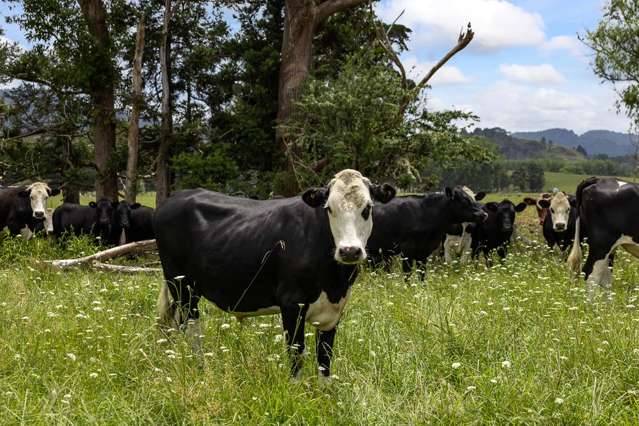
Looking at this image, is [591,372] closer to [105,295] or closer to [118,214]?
[105,295]

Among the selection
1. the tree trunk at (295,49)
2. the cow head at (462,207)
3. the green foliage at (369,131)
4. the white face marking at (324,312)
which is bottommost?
the white face marking at (324,312)

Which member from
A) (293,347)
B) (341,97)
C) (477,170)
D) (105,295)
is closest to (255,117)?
(341,97)

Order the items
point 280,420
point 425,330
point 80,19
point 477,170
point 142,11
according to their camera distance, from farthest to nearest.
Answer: point 477,170 → point 142,11 → point 80,19 → point 425,330 → point 280,420

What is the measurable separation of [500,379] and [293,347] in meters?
1.61

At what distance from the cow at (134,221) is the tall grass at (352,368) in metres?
7.69

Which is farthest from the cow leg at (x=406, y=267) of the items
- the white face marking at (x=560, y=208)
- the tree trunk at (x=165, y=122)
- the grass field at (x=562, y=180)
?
the grass field at (x=562, y=180)

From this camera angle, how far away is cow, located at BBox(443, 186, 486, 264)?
14320 mm

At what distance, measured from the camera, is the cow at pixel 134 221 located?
49.8 feet

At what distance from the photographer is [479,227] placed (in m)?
14.5

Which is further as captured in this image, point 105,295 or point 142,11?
point 142,11

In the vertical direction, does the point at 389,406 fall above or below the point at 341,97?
below

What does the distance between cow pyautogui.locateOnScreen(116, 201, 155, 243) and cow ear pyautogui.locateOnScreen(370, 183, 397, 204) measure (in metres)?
11.2

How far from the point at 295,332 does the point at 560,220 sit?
1024 centimetres

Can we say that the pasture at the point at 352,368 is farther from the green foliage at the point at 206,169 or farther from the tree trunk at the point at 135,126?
the tree trunk at the point at 135,126
